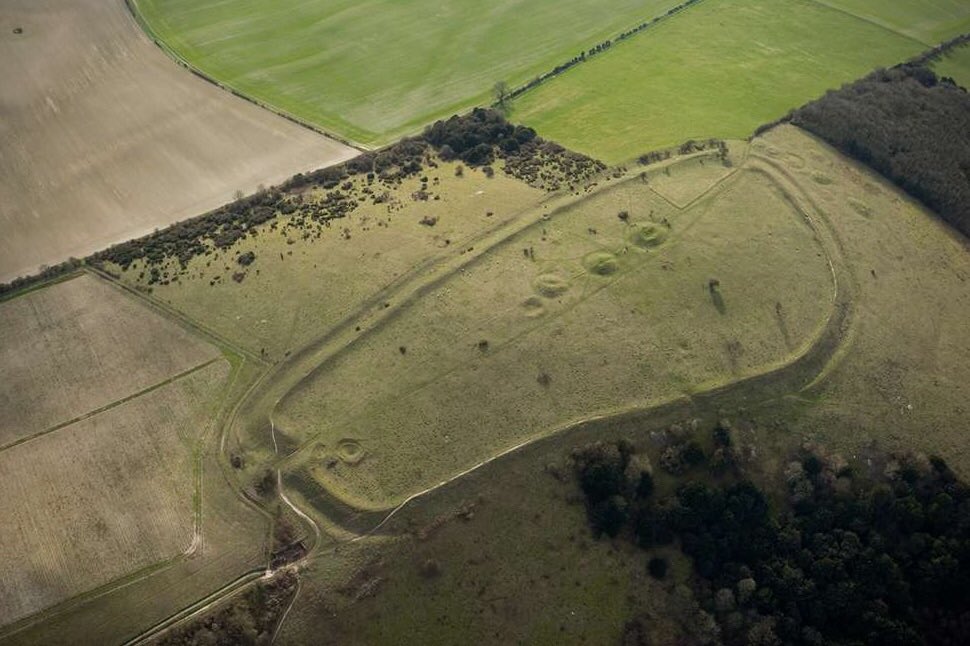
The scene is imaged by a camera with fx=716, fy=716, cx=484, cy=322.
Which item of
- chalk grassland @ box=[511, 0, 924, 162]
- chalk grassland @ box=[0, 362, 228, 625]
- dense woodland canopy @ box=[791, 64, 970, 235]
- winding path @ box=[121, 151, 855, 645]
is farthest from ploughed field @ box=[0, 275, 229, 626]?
dense woodland canopy @ box=[791, 64, 970, 235]

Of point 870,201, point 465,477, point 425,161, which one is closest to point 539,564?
point 465,477

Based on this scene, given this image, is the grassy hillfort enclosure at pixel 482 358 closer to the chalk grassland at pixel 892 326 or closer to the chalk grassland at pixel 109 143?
the chalk grassland at pixel 892 326

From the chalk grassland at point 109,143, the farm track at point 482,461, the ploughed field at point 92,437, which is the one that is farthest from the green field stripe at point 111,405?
the chalk grassland at point 109,143

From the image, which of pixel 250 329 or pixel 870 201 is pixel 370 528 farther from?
pixel 870 201

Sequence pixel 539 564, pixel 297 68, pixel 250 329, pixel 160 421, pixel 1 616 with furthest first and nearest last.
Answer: pixel 297 68
pixel 250 329
pixel 160 421
pixel 539 564
pixel 1 616

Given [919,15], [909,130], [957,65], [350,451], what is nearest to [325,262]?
[350,451]

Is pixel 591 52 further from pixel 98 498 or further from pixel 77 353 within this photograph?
pixel 98 498

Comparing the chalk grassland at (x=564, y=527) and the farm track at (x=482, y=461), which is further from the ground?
the farm track at (x=482, y=461)
